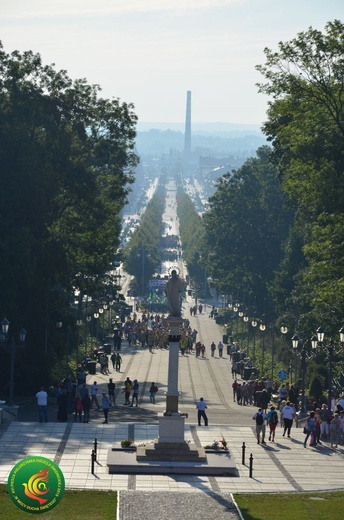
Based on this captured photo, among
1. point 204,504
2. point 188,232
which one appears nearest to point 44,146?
point 204,504

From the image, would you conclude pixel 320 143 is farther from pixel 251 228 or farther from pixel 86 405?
pixel 251 228

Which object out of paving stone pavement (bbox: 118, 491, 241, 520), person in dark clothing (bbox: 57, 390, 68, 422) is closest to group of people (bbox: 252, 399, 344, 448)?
person in dark clothing (bbox: 57, 390, 68, 422)

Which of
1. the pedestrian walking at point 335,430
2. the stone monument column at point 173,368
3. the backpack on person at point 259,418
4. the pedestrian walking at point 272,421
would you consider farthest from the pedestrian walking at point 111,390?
the stone monument column at point 173,368

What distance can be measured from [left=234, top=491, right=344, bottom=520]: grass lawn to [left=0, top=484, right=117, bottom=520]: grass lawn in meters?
3.48

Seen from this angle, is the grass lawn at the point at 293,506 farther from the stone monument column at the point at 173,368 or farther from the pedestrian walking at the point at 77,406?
the pedestrian walking at the point at 77,406

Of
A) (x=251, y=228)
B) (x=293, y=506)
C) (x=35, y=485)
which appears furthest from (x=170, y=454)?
(x=251, y=228)

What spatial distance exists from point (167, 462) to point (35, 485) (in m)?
12.8

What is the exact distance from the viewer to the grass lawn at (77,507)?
3058 cm

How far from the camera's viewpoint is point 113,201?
7981cm

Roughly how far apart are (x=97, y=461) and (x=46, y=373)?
18.9 metres

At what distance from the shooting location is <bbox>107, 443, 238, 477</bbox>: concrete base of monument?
37438 millimetres

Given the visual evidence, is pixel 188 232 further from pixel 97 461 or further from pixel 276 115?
pixel 97 461

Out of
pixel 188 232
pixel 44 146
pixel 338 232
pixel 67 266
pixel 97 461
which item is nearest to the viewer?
pixel 97 461

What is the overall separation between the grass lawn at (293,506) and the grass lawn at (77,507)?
3479 millimetres
